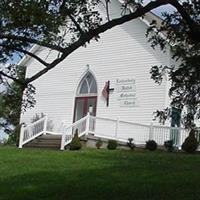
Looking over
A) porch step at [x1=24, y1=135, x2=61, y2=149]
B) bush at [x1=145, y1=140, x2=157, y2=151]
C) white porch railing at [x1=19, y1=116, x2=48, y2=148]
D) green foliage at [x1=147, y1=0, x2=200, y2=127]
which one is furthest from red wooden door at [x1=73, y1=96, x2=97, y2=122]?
green foliage at [x1=147, y1=0, x2=200, y2=127]

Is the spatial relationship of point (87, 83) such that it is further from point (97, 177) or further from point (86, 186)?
point (86, 186)

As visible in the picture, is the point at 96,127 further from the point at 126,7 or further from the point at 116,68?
the point at 126,7

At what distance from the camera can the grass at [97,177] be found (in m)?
13.6

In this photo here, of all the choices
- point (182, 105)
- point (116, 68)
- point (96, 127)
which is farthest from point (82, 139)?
point (182, 105)

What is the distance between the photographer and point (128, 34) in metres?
35.8

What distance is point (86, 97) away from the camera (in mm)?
37250

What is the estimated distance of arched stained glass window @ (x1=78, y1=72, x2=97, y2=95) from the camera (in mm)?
37216

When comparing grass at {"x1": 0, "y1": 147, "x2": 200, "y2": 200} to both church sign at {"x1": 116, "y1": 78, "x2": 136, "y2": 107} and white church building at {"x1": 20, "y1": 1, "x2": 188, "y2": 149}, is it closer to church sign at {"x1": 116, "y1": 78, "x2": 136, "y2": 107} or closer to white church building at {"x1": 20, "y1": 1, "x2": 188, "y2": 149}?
white church building at {"x1": 20, "y1": 1, "x2": 188, "y2": 149}

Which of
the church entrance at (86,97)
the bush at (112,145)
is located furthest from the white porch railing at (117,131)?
the church entrance at (86,97)

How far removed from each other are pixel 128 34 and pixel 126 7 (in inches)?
963

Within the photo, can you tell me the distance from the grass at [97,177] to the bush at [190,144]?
5787 millimetres

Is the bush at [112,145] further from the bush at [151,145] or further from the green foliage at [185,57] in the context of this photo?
the green foliage at [185,57]

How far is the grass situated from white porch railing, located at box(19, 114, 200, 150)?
823 centimetres

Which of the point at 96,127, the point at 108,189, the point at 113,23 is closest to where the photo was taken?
the point at 113,23
